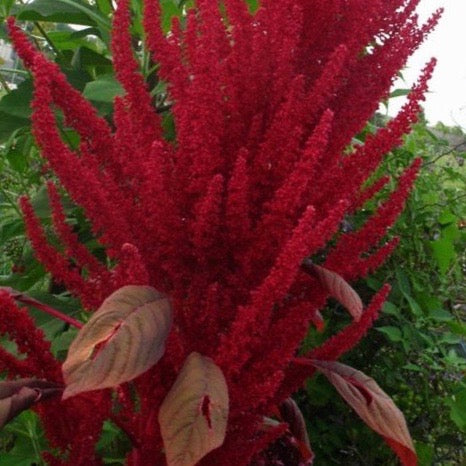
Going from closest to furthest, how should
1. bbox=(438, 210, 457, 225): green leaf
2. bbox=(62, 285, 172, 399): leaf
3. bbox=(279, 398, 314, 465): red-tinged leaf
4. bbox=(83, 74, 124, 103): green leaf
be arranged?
bbox=(62, 285, 172, 399): leaf → bbox=(279, 398, 314, 465): red-tinged leaf → bbox=(83, 74, 124, 103): green leaf → bbox=(438, 210, 457, 225): green leaf

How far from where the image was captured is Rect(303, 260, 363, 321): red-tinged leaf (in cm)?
80

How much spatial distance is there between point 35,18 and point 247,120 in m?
0.74

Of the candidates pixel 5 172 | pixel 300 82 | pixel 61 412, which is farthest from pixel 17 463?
pixel 5 172

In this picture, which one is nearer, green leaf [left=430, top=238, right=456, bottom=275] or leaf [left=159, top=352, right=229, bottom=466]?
leaf [left=159, top=352, right=229, bottom=466]

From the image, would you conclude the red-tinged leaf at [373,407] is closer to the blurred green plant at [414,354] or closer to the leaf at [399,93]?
the blurred green plant at [414,354]

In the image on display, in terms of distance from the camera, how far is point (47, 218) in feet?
4.96

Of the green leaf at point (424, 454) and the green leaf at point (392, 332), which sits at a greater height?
the green leaf at point (392, 332)

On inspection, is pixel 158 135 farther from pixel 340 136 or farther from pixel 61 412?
pixel 61 412

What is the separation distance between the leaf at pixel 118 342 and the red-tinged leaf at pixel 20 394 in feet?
0.41

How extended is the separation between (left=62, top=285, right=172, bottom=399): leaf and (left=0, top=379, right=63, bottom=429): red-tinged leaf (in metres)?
0.13

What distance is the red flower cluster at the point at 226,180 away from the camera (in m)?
0.78

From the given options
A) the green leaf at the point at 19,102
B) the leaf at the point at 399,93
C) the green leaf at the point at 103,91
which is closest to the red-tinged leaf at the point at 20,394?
the green leaf at the point at 103,91

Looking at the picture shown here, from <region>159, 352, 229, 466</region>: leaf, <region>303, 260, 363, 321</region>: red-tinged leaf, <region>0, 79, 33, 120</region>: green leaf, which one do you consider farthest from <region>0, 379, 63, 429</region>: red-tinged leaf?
<region>0, 79, 33, 120</region>: green leaf

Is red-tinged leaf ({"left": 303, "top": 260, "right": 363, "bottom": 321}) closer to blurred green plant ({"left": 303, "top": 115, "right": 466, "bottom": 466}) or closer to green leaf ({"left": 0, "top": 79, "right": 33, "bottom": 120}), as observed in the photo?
blurred green plant ({"left": 303, "top": 115, "right": 466, "bottom": 466})
